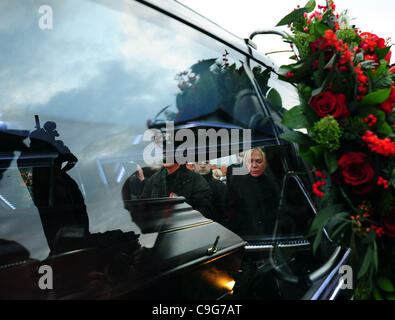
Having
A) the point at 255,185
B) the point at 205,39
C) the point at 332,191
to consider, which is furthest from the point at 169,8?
the point at 332,191

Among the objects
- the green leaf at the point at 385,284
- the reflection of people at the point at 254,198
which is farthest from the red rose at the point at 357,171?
the reflection of people at the point at 254,198

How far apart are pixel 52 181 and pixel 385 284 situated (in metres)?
1.28

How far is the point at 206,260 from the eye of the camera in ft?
3.90

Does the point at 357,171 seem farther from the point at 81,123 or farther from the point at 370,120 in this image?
the point at 81,123

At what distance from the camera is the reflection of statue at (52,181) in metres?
1.04

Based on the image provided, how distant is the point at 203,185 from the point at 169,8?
2.50ft

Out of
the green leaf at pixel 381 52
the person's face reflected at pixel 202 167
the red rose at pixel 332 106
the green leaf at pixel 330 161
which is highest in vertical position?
the green leaf at pixel 381 52

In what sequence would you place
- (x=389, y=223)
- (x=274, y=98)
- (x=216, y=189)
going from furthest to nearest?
(x=274, y=98) → (x=216, y=189) → (x=389, y=223)

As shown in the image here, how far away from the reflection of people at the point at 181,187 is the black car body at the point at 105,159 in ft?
0.09

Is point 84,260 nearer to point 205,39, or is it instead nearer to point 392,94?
point 205,39

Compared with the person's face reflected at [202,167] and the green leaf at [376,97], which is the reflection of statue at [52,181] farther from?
the green leaf at [376,97]

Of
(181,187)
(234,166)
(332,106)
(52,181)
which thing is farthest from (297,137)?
(52,181)

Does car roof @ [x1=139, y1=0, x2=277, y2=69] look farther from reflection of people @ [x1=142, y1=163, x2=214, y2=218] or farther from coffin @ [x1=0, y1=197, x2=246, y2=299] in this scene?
coffin @ [x1=0, y1=197, x2=246, y2=299]

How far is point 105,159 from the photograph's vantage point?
110 cm
